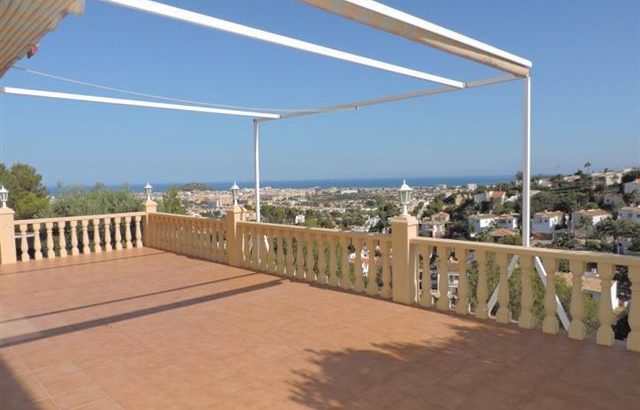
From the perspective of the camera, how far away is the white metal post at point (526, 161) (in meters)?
3.92

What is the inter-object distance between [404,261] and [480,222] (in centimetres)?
126

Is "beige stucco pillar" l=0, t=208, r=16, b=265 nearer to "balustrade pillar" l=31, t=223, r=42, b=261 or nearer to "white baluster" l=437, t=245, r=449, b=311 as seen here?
"balustrade pillar" l=31, t=223, r=42, b=261

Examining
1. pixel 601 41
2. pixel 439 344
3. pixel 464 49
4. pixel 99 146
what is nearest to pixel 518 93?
pixel 464 49

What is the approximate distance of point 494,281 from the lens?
4.49 metres

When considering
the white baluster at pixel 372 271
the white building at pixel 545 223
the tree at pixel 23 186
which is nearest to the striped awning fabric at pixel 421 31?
the white building at pixel 545 223

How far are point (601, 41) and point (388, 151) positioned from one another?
9806mm

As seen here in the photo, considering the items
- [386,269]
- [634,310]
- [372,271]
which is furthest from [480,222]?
[634,310]

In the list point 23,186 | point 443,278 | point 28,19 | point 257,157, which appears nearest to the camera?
point 28,19

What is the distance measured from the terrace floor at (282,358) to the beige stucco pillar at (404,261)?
0.62ft

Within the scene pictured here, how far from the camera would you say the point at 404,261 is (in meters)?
4.44

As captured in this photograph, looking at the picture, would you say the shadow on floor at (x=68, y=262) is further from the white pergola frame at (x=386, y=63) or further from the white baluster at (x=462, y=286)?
the white baluster at (x=462, y=286)

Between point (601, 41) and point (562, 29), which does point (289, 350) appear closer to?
point (601, 41)

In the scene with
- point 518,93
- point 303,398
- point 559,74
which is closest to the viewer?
point 303,398

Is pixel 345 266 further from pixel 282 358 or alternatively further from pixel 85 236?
pixel 85 236
